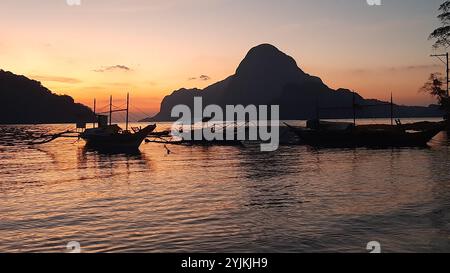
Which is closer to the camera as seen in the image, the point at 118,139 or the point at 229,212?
the point at 229,212

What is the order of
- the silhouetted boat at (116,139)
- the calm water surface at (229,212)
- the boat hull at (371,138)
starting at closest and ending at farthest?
the calm water surface at (229,212) → the silhouetted boat at (116,139) → the boat hull at (371,138)

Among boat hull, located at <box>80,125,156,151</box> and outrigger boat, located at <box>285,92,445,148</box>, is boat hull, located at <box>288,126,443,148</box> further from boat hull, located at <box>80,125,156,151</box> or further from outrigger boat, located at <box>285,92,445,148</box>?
boat hull, located at <box>80,125,156,151</box>

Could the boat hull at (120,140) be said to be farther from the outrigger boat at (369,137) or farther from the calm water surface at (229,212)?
the outrigger boat at (369,137)

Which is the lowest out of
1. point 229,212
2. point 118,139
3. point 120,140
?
point 229,212

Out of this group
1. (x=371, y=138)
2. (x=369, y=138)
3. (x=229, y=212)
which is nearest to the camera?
(x=229, y=212)

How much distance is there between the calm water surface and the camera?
47.6ft

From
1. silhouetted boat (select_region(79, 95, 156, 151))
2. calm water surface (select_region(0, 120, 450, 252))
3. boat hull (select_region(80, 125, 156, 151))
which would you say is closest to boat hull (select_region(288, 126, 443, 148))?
silhouetted boat (select_region(79, 95, 156, 151))

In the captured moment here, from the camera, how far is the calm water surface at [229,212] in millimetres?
14516

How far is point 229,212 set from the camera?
792 inches

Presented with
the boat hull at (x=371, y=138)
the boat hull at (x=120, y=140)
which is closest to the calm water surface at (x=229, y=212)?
the boat hull at (x=120, y=140)

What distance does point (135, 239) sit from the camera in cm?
1500

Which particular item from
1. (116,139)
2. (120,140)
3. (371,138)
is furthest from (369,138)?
(116,139)

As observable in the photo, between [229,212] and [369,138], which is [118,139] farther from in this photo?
[229,212]
